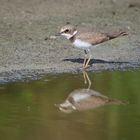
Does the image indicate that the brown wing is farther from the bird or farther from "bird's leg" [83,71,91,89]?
"bird's leg" [83,71,91,89]

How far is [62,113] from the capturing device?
28.0ft

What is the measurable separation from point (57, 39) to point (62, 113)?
514cm

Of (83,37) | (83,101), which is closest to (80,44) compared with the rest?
(83,37)

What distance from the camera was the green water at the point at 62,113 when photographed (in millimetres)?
7691

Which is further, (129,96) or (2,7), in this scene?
(2,7)

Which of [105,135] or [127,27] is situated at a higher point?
[105,135]

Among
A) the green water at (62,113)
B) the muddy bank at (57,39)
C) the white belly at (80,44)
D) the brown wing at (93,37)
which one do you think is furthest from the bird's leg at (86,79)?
the brown wing at (93,37)

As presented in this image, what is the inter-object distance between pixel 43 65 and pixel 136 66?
1.54 metres

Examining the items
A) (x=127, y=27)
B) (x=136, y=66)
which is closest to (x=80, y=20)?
(x=127, y=27)

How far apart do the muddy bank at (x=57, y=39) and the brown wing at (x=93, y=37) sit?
0.44 m

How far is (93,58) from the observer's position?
41.2 feet

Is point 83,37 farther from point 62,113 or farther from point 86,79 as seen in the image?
point 62,113

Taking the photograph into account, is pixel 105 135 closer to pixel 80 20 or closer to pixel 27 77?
pixel 27 77

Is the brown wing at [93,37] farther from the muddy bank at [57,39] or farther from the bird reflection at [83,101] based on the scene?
the bird reflection at [83,101]
